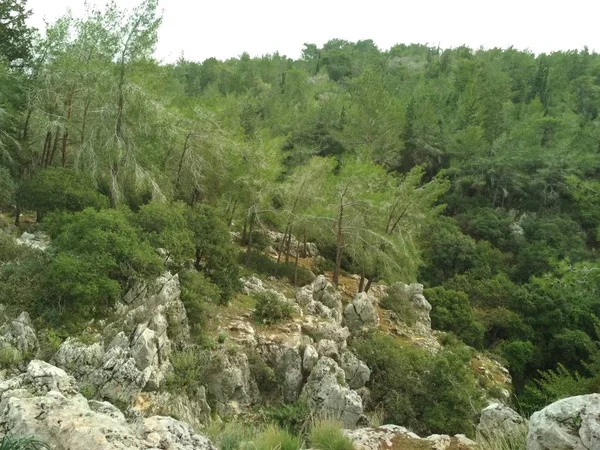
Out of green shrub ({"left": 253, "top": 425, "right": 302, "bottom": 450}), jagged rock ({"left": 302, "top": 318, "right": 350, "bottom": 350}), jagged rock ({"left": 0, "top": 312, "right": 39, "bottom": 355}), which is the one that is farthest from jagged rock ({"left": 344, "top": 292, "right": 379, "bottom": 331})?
green shrub ({"left": 253, "top": 425, "right": 302, "bottom": 450})

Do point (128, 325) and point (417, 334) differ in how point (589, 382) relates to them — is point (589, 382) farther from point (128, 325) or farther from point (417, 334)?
point (128, 325)

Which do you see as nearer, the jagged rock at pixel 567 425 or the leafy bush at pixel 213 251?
the jagged rock at pixel 567 425

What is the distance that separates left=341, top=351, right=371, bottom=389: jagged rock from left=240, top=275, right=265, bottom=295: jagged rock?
16.8 ft

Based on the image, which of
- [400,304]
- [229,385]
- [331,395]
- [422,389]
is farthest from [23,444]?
[400,304]

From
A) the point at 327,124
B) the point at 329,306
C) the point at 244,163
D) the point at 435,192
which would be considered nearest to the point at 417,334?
the point at 329,306

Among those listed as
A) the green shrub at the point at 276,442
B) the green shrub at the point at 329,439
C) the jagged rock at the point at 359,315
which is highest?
the green shrub at the point at 276,442

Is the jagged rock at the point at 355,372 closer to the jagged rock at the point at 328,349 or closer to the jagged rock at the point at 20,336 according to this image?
the jagged rock at the point at 328,349

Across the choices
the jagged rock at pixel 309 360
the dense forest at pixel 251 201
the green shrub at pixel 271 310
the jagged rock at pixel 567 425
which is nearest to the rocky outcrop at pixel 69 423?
the jagged rock at pixel 567 425

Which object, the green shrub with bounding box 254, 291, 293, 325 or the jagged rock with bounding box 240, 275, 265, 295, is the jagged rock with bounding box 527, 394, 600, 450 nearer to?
the green shrub with bounding box 254, 291, 293, 325

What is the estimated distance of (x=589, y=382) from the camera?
1473cm

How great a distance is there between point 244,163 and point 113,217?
31.5 feet

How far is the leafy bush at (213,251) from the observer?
1723 cm

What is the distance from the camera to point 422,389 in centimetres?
1577

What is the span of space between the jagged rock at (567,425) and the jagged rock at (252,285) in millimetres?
14280
